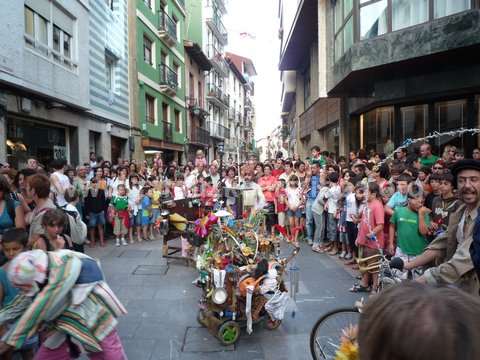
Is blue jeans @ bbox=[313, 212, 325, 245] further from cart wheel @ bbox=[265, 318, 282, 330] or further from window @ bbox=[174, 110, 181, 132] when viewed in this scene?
window @ bbox=[174, 110, 181, 132]

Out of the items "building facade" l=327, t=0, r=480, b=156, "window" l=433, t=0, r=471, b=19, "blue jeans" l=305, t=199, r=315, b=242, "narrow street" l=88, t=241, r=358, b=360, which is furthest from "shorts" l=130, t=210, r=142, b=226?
"window" l=433, t=0, r=471, b=19

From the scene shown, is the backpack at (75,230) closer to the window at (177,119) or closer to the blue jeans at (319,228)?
the blue jeans at (319,228)

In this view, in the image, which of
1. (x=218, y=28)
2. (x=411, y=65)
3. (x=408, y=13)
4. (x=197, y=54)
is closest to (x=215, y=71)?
→ (x=218, y=28)

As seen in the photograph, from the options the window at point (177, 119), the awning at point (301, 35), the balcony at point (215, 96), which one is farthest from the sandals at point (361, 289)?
the balcony at point (215, 96)

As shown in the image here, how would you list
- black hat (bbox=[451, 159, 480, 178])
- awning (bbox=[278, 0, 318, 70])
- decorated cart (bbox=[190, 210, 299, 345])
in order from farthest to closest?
awning (bbox=[278, 0, 318, 70]), decorated cart (bbox=[190, 210, 299, 345]), black hat (bbox=[451, 159, 480, 178])

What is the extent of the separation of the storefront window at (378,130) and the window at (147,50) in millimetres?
12793

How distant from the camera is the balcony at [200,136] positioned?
3042 centimetres

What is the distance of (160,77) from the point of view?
22469 mm

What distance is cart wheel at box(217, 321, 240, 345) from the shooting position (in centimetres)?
404

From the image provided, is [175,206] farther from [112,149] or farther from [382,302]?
[112,149]

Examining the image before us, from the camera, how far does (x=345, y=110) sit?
14.2 metres

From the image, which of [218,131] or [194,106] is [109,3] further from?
[218,131]

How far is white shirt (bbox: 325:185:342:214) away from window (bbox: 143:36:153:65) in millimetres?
15412

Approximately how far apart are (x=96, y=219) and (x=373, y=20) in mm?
8606
